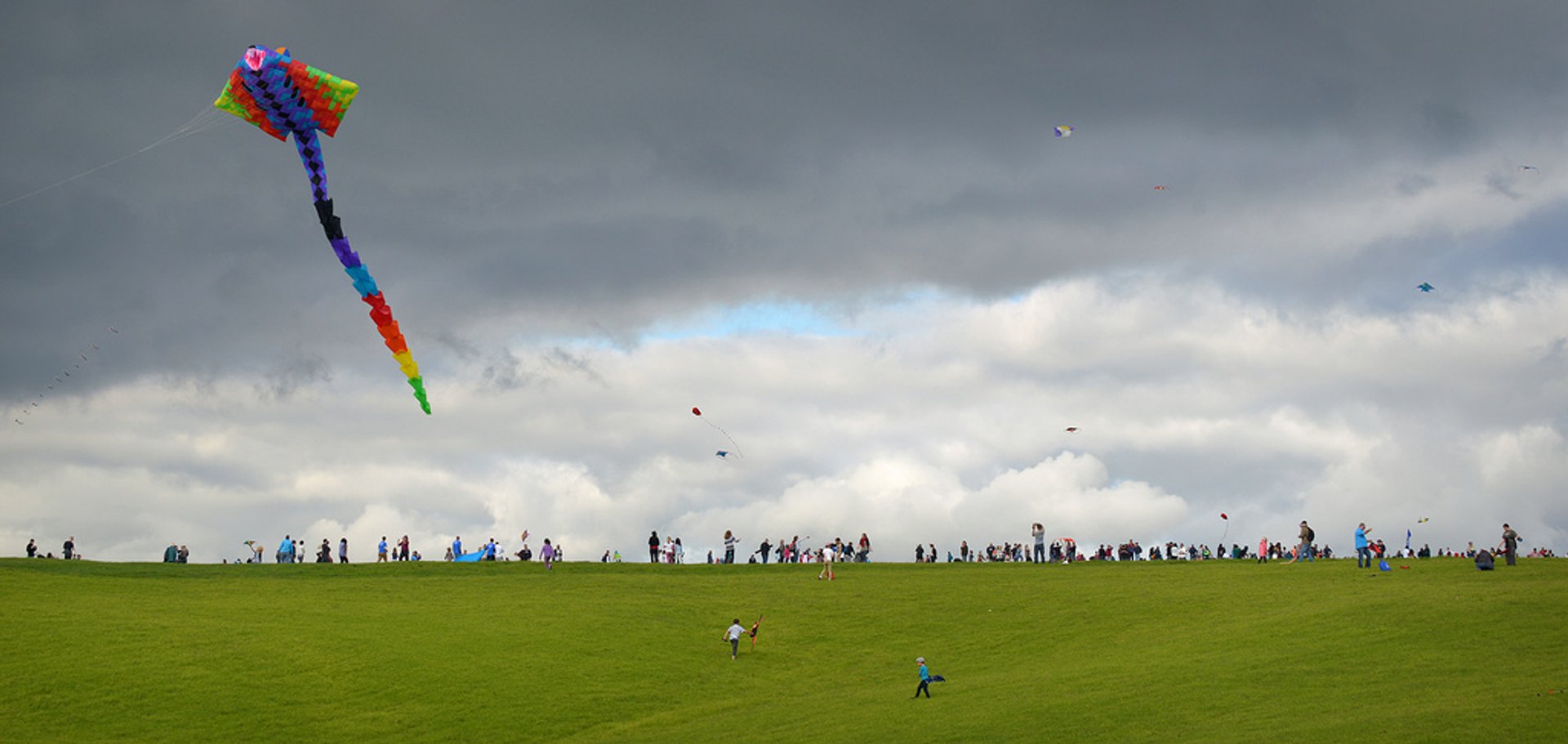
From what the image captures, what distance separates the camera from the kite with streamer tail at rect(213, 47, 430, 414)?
99.5 ft

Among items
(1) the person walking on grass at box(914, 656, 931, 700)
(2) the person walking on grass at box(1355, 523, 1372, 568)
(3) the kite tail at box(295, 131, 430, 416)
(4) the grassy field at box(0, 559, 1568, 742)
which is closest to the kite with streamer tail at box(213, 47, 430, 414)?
(3) the kite tail at box(295, 131, 430, 416)

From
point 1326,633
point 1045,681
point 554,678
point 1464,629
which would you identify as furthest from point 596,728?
point 1464,629

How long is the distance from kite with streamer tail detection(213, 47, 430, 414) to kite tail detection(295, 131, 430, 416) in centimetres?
2

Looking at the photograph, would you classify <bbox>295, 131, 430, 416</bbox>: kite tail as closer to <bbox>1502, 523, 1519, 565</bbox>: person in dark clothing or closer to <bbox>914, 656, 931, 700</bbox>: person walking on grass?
<bbox>914, 656, 931, 700</bbox>: person walking on grass

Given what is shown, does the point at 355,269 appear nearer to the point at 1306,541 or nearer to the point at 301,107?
the point at 301,107

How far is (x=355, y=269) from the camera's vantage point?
1278 inches

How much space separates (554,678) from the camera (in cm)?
3888

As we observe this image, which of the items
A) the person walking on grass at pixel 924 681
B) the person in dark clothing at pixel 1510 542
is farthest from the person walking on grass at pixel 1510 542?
the person walking on grass at pixel 924 681

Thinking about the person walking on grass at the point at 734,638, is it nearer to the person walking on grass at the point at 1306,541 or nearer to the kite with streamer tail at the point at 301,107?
the kite with streamer tail at the point at 301,107

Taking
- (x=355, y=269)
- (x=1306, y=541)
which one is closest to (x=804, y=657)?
(x=355, y=269)

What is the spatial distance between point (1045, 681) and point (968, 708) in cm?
357

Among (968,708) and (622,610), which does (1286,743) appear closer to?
(968,708)

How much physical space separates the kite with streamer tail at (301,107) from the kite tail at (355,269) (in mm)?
21

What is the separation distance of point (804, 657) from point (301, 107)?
2357cm
